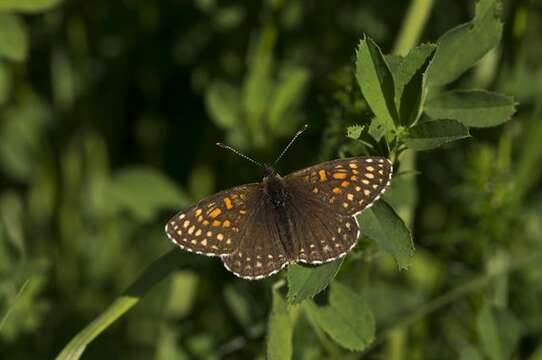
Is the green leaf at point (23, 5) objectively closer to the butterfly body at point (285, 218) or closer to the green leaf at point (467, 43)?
the butterfly body at point (285, 218)

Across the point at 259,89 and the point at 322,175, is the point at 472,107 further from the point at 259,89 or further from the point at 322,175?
the point at 259,89

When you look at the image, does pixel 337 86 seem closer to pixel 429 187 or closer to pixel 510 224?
pixel 510 224

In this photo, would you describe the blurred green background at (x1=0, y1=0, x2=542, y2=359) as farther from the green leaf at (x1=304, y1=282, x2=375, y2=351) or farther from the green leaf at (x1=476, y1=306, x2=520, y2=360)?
the green leaf at (x1=304, y1=282, x2=375, y2=351)

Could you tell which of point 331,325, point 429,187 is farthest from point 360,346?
point 429,187

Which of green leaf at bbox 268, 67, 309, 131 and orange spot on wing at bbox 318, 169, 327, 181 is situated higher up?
orange spot on wing at bbox 318, 169, 327, 181

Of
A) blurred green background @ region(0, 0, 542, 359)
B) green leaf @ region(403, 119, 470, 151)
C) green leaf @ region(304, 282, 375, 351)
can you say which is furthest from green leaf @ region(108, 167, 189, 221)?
green leaf @ region(403, 119, 470, 151)

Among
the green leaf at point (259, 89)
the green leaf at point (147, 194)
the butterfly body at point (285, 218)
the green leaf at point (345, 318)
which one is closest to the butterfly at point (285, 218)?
the butterfly body at point (285, 218)
